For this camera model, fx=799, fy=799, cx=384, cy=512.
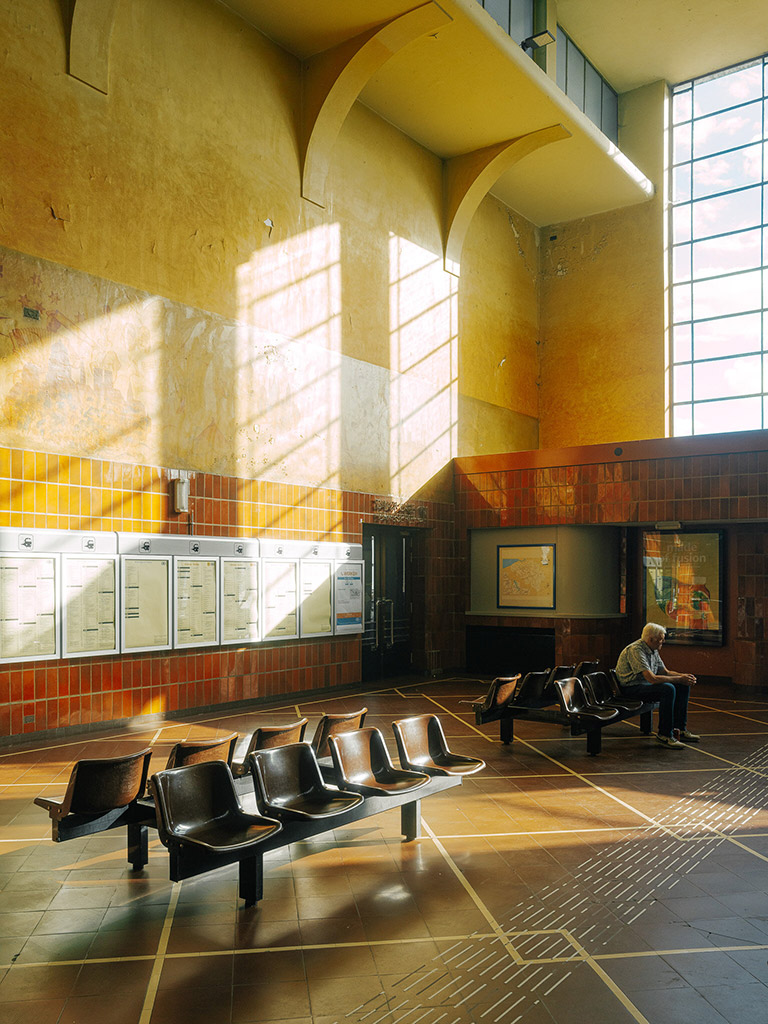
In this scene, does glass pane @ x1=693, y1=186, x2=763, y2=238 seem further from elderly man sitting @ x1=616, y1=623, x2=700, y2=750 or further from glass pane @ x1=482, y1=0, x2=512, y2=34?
elderly man sitting @ x1=616, y1=623, x2=700, y2=750

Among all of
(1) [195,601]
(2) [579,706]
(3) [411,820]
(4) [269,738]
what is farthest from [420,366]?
(3) [411,820]

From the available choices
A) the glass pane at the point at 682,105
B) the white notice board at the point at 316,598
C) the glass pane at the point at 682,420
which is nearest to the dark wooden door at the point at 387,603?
the white notice board at the point at 316,598

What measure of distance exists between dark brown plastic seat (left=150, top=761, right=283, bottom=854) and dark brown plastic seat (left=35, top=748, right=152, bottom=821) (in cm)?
37

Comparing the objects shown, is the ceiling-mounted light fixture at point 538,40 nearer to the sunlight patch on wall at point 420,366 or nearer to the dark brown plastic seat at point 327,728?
the sunlight patch on wall at point 420,366

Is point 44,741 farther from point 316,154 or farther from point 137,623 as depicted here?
point 316,154

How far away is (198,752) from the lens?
467cm

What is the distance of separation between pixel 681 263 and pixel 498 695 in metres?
11.5

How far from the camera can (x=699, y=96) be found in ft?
51.6

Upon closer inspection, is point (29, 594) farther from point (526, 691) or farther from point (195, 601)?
point (526, 691)

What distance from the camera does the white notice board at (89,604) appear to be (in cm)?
818

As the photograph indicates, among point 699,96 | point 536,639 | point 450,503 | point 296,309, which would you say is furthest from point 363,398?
point 699,96

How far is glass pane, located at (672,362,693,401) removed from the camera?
15.5 metres

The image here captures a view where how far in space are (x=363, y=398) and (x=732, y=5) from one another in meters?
9.44

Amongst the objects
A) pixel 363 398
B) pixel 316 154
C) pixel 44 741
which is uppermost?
pixel 316 154
